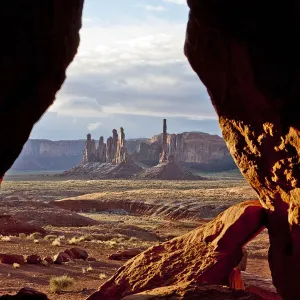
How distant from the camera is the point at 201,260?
32.6 feet

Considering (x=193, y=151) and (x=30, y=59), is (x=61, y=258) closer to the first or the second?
(x=30, y=59)

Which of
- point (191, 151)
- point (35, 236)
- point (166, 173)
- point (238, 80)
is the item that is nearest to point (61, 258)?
point (35, 236)

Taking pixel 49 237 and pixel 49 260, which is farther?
pixel 49 237

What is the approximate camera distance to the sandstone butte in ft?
23.4

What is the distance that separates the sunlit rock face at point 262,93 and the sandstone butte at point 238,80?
17 mm

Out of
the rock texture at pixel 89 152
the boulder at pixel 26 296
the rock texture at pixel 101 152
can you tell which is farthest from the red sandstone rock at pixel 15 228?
the rock texture at pixel 89 152

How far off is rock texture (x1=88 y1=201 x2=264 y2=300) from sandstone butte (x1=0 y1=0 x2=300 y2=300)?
0.27 feet

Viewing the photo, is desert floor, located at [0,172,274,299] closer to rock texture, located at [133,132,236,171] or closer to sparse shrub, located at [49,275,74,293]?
sparse shrub, located at [49,275,74,293]

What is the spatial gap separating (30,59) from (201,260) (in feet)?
17.9

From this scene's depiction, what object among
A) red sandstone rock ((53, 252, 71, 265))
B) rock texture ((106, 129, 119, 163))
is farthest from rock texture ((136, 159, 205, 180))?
red sandstone rock ((53, 252, 71, 265))

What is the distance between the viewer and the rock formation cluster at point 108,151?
113 meters

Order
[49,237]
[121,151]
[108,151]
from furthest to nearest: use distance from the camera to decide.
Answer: [108,151], [121,151], [49,237]

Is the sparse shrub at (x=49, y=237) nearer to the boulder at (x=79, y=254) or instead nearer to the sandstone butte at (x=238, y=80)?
the boulder at (x=79, y=254)

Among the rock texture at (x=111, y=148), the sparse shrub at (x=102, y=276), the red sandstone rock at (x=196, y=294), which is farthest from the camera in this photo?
the rock texture at (x=111, y=148)
